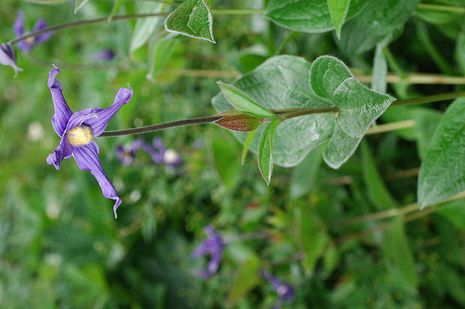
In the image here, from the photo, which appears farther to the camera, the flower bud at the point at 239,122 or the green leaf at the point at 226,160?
the green leaf at the point at 226,160

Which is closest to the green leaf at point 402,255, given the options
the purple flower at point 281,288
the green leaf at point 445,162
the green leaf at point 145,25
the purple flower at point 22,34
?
the purple flower at point 281,288

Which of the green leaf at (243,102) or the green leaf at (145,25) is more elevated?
the green leaf at (145,25)

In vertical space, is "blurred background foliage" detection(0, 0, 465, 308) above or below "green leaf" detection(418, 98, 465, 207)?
below

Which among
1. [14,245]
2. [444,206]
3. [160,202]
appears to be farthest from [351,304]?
[14,245]

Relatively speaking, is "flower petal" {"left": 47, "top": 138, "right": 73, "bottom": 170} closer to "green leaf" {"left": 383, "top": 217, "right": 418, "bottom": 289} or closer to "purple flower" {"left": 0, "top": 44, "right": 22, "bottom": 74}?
"purple flower" {"left": 0, "top": 44, "right": 22, "bottom": 74}

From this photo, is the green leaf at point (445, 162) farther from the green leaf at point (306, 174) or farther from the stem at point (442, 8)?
the green leaf at point (306, 174)

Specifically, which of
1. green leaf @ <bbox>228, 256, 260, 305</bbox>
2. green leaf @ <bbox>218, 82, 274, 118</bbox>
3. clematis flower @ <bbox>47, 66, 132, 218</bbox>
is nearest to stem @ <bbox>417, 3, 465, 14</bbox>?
green leaf @ <bbox>218, 82, 274, 118</bbox>

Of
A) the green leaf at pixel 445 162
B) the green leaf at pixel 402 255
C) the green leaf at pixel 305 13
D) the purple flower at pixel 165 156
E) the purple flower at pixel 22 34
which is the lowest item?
the green leaf at pixel 402 255

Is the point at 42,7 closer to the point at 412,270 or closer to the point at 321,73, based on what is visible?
the point at 412,270
